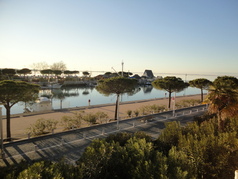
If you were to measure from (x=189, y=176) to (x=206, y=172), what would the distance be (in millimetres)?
1538

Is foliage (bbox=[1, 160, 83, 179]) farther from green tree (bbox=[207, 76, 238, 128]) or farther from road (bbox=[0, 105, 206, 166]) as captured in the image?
green tree (bbox=[207, 76, 238, 128])

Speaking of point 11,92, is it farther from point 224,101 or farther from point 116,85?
point 224,101

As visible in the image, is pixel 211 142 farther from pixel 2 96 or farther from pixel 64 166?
pixel 2 96

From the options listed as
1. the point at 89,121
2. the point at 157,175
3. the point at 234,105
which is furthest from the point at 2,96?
the point at 234,105

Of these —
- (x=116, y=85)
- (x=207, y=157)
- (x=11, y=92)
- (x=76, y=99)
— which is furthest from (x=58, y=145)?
(x=76, y=99)

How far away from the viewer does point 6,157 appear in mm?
8227

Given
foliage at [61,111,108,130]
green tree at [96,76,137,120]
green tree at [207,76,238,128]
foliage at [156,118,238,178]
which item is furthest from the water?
foliage at [156,118,238,178]

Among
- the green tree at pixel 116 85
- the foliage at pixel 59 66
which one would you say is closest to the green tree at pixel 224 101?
the green tree at pixel 116 85

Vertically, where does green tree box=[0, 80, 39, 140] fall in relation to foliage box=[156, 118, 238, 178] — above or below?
above

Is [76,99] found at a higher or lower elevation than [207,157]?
lower

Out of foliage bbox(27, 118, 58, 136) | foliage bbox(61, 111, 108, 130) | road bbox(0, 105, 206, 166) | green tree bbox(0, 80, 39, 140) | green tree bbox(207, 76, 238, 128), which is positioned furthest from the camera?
foliage bbox(61, 111, 108, 130)

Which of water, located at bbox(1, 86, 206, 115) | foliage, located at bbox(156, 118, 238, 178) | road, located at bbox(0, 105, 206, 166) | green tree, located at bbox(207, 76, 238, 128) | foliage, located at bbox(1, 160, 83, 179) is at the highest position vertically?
green tree, located at bbox(207, 76, 238, 128)

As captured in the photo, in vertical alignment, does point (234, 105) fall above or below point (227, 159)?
above

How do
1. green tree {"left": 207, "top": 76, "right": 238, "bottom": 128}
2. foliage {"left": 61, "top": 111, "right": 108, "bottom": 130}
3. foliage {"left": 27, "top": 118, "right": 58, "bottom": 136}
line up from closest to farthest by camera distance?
green tree {"left": 207, "top": 76, "right": 238, "bottom": 128} → foliage {"left": 27, "top": 118, "right": 58, "bottom": 136} → foliage {"left": 61, "top": 111, "right": 108, "bottom": 130}
